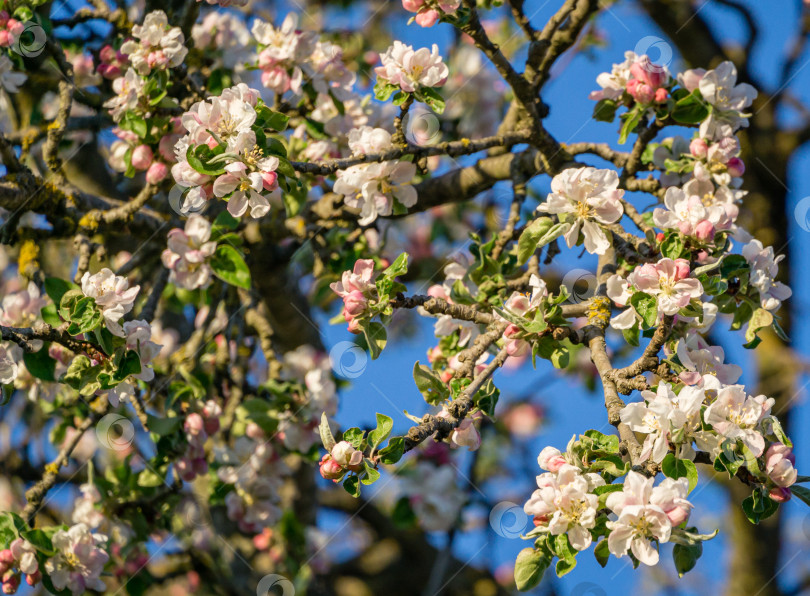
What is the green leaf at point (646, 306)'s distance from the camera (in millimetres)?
1442

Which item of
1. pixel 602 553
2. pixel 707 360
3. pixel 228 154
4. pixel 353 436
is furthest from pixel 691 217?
pixel 228 154

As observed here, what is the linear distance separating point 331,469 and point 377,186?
0.71 metres

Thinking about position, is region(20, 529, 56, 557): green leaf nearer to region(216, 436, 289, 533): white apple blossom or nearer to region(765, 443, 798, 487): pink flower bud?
region(216, 436, 289, 533): white apple blossom

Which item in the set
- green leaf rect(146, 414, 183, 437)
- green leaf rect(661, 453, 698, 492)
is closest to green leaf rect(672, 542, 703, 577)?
green leaf rect(661, 453, 698, 492)

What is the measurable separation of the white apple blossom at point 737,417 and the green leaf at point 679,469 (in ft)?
0.23

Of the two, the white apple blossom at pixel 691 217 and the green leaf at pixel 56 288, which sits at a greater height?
the white apple blossom at pixel 691 217

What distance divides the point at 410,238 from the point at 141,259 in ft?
7.92

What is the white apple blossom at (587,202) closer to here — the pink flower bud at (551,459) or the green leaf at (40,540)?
the pink flower bud at (551,459)

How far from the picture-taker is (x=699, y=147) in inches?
74.0

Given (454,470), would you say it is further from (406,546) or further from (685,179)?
(685,179)

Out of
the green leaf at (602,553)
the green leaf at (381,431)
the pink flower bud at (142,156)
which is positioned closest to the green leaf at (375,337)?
the green leaf at (381,431)

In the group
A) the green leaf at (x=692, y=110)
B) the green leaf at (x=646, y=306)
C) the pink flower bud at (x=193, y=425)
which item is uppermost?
the green leaf at (x=692, y=110)

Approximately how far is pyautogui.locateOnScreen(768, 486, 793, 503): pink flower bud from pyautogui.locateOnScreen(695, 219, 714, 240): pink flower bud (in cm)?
45

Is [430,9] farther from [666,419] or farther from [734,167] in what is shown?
[666,419]
